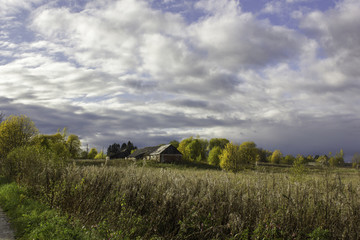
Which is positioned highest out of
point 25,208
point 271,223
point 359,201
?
point 359,201

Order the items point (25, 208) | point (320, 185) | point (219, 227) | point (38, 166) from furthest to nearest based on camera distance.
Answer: point (38, 166) < point (25, 208) < point (320, 185) < point (219, 227)

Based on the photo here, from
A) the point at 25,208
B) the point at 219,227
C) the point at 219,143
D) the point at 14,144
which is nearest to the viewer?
the point at 219,227

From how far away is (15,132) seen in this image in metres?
42.5

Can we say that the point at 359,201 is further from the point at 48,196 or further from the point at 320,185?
the point at 48,196

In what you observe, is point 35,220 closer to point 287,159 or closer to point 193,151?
point 193,151

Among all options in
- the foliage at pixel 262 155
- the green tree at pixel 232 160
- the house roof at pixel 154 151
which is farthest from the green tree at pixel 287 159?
the green tree at pixel 232 160

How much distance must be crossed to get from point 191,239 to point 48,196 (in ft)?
27.5

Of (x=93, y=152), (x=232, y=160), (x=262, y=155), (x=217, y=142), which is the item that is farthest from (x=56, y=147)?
(x=93, y=152)

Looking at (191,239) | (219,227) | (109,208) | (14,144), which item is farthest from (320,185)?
(14,144)

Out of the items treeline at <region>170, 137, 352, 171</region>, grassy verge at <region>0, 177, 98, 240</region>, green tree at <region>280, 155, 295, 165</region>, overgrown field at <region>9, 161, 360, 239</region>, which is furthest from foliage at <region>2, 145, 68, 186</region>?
green tree at <region>280, 155, 295, 165</region>

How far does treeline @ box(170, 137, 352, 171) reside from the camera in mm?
36125

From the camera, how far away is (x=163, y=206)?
8156mm

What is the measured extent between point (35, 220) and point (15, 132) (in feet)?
123

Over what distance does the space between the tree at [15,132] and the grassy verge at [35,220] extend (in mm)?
28496
